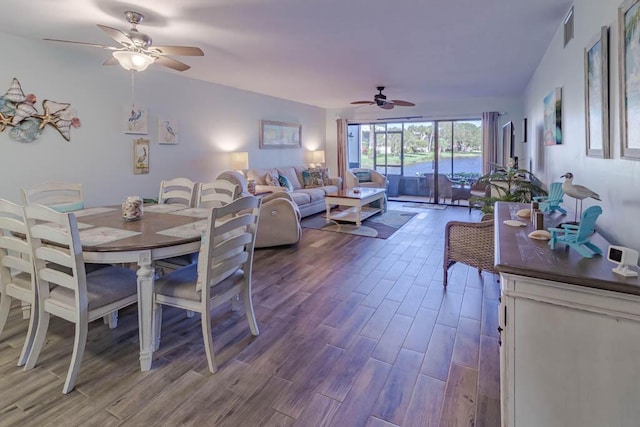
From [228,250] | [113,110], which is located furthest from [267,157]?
[228,250]

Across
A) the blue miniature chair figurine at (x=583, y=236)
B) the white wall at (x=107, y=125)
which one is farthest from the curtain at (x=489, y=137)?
the blue miniature chair figurine at (x=583, y=236)

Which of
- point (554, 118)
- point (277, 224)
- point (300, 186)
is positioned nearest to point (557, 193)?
point (554, 118)

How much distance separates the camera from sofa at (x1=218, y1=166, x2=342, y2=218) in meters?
6.23

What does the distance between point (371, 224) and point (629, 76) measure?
180 inches

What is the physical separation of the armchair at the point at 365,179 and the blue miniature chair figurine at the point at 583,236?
20.8ft

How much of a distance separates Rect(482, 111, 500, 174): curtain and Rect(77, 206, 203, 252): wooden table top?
689cm

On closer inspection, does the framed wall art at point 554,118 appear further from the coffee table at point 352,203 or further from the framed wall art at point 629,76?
the coffee table at point 352,203

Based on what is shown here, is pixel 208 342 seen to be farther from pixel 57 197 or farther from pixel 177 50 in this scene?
pixel 177 50

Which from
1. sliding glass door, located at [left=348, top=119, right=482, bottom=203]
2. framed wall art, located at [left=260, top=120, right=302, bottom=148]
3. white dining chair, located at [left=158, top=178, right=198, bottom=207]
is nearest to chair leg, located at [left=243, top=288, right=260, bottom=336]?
white dining chair, located at [left=158, top=178, right=198, bottom=207]

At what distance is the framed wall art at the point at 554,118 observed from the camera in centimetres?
300

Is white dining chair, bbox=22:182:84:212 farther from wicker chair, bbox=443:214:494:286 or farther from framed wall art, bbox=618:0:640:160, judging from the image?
framed wall art, bbox=618:0:640:160

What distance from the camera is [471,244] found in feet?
9.85

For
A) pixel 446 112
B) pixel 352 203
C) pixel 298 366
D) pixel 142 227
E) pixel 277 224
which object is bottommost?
pixel 298 366

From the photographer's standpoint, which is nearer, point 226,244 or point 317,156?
point 226,244
